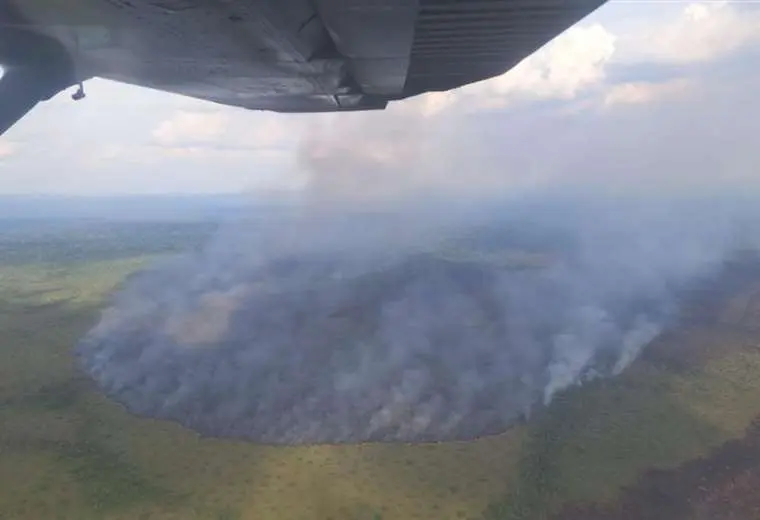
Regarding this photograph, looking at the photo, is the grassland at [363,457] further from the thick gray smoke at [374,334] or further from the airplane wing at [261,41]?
the airplane wing at [261,41]

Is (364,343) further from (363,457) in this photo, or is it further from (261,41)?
(261,41)

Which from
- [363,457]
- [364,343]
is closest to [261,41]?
[363,457]

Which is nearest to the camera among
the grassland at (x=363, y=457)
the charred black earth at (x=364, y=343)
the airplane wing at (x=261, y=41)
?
the airplane wing at (x=261, y=41)

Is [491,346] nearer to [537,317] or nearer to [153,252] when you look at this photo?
[537,317]

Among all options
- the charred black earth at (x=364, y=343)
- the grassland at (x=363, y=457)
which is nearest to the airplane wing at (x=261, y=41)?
the grassland at (x=363, y=457)

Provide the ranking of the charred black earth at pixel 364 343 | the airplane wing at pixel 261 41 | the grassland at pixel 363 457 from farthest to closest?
1. the charred black earth at pixel 364 343
2. the grassland at pixel 363 457
3. the airplane wing at pixel 261 41
